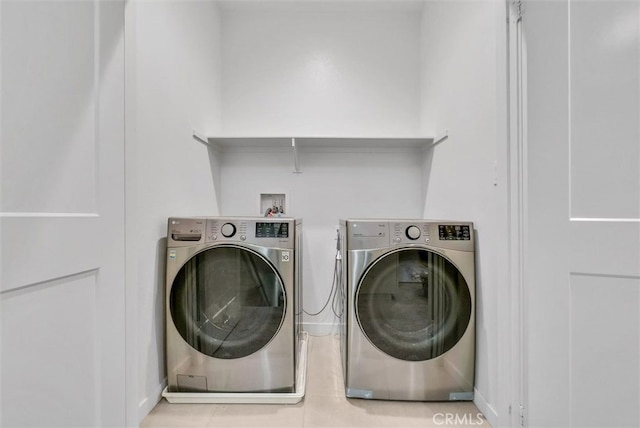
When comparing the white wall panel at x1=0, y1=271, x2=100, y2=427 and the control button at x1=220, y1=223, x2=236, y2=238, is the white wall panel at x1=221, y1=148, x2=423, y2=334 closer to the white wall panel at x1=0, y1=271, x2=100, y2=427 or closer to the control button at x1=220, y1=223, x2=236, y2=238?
the control button at x1=220, y1=223, x2=236, y2=238

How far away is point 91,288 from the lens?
76 cm

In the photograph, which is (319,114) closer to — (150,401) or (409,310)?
(409,310)

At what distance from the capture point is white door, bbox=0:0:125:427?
1.90 feet

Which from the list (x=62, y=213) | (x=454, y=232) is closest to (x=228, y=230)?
(x=62, y=213)

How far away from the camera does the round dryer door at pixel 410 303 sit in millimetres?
1361

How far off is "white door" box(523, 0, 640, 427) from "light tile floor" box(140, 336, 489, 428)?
428mm

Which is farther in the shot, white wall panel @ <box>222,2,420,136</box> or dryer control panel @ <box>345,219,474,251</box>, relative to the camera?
white wall panel @ <box>222,2,420,136</box>

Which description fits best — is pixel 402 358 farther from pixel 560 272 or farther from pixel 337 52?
pixel 337 52

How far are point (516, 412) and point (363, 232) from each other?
3.15 ft

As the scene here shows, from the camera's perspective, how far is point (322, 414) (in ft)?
4.30

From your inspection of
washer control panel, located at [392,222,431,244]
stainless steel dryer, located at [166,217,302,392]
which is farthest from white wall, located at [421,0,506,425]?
stainless steel dryer, located at [166,217,302,392]

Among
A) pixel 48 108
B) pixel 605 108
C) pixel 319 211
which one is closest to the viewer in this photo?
pixel 48 108

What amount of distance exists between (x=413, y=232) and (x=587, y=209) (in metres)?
0.64

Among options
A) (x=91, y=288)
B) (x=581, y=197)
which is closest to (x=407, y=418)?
(x=581, y=197)
